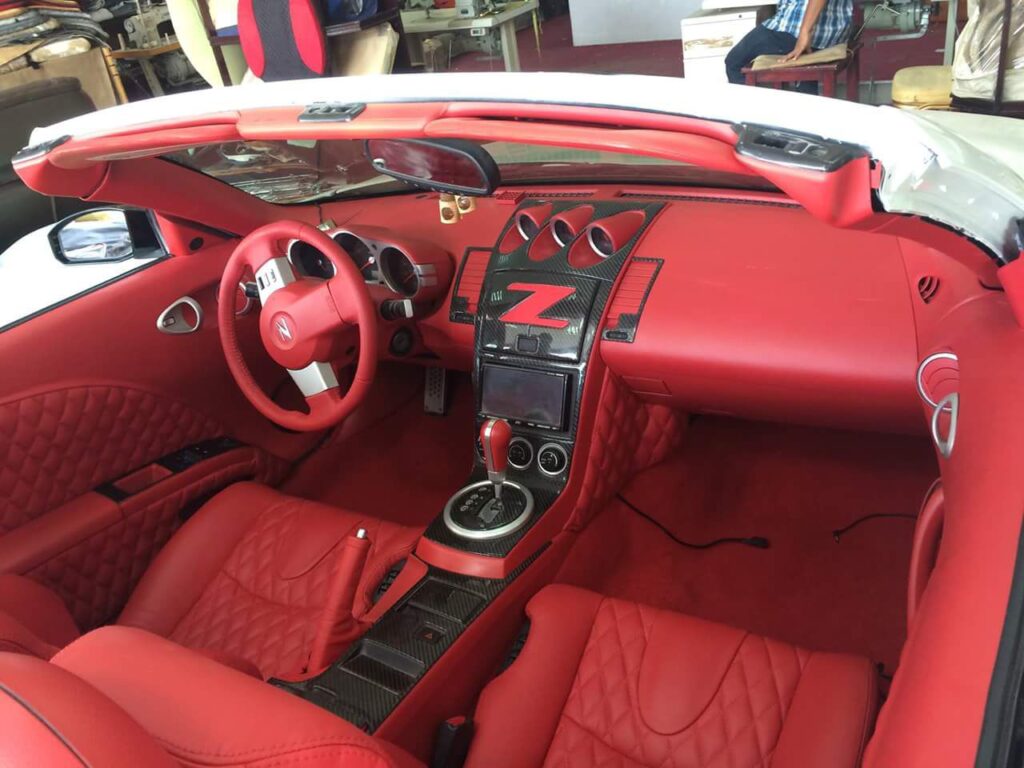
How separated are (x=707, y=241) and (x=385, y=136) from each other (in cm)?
87

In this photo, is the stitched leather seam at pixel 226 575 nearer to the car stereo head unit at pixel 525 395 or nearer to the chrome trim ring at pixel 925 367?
the car stereo head unit at pixel 525 395

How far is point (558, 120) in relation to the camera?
100cm

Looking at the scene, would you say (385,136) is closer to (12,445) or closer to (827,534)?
(12,445)

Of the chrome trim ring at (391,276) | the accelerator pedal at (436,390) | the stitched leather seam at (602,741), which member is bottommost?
the accelerator pedal at (436,390)

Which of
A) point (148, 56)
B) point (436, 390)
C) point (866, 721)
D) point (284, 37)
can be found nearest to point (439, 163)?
point (866, 721)

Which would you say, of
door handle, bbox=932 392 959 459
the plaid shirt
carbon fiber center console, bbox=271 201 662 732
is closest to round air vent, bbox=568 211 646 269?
carbon fiber center console, bbox=271 201 662 732

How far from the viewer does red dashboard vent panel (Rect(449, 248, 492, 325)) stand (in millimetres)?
1948

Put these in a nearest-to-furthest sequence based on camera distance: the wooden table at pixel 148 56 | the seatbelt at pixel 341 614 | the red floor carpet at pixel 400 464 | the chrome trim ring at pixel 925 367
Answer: the chrome trim ring at pixel 925 367, the seatbelt at pixel 341 614, the red floor carpet at pixel 400 464, the wooden table at pixel 148 56

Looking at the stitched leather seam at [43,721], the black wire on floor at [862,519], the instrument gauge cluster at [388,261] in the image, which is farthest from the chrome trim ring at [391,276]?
the stitched leather seam at [43,721]

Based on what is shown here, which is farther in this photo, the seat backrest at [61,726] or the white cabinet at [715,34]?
the white cabinet at [715,34]

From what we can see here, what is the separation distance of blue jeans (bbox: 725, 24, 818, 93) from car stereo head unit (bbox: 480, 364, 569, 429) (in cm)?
296

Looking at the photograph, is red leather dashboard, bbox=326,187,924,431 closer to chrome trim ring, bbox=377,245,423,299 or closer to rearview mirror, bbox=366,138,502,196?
chrome trim ring, bbox=377,245,423,299

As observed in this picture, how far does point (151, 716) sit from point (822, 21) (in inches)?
170

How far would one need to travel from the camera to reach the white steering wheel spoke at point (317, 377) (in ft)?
5.60
